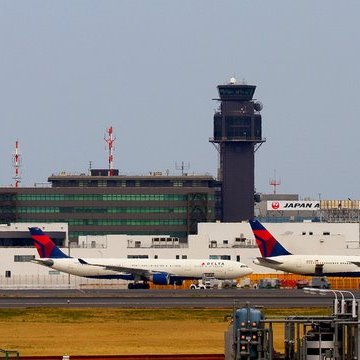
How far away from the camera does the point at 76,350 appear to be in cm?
6269

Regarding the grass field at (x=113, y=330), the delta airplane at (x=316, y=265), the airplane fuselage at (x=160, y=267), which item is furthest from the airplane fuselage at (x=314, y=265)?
the grass field at (x=113, y=330)

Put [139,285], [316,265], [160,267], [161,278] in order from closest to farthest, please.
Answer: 1. [161,278]
2. [139,285]
3. [160,267]
4. [316,265]

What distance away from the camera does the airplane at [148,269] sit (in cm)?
14912

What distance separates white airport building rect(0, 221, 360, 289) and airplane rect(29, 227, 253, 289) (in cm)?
510

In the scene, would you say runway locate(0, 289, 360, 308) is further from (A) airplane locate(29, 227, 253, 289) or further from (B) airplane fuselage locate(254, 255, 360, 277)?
(B) airplane fuselage locate(254, 255, 360, 277)

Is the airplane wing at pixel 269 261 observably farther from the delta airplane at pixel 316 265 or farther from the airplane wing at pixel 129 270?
the airplane wing at pixel 129 270

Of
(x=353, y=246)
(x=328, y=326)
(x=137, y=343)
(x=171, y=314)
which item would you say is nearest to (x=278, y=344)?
Result: (x=137, y=343)

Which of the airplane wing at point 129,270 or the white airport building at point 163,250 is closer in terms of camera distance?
the airplane wing at point 129,270

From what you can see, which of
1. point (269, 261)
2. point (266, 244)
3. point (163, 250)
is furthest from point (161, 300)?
point (163, 250)

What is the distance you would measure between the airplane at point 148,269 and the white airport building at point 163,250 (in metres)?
5.10

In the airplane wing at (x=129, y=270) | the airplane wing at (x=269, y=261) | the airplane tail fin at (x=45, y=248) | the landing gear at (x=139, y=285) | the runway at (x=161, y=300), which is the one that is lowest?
the runway at (x=161, y=300)

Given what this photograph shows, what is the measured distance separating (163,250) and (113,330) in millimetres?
96390

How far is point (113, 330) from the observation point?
245 ft

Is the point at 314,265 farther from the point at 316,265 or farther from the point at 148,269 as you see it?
the point at 148,269
